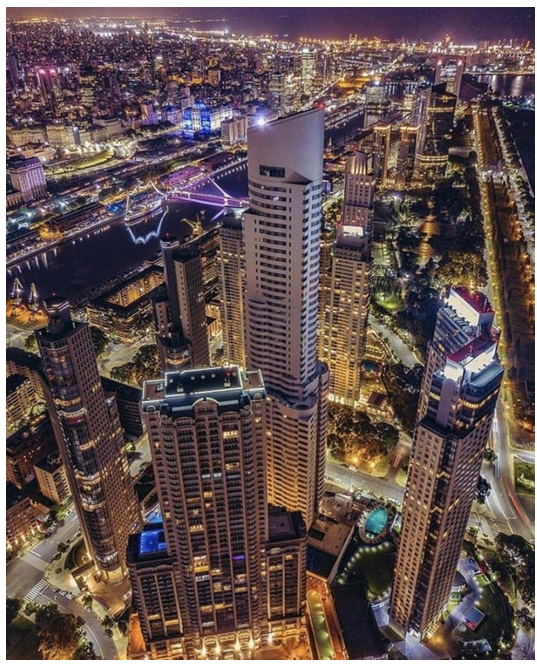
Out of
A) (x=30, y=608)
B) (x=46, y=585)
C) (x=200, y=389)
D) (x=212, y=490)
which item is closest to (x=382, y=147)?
(x=200, y=389)

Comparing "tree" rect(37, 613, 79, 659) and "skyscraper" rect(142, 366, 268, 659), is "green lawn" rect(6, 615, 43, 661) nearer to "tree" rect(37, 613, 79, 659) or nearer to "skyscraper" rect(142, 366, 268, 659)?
"tree" rect(37, 613, 79, 659)

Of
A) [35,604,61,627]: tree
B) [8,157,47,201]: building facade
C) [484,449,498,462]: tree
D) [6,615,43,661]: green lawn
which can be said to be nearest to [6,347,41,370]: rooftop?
[35,604,61,627]: tree

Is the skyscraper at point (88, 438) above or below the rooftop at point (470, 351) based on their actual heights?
below

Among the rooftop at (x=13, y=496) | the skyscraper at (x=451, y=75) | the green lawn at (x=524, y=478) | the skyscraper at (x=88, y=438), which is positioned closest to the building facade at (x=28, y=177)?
the rooftop at (x=13, y=496)

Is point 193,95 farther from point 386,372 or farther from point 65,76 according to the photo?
point 386,372

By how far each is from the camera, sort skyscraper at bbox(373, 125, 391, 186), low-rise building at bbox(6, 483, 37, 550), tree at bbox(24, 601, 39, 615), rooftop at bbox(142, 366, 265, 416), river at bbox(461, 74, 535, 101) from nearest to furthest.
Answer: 1. rooftop at bbox(142, 366, 265, 416)
2. tree at bbox(24, 601, 39, 615)
3. low-rise building at bbox(6, 483, 37, 550)
4. skyscraper at bbox(373, 125, 391, 186)
5. river at bbox(461, 74, 535, 101)

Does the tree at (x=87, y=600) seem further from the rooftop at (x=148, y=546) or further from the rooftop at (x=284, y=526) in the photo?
the rooftop at (x=284, y=526)
